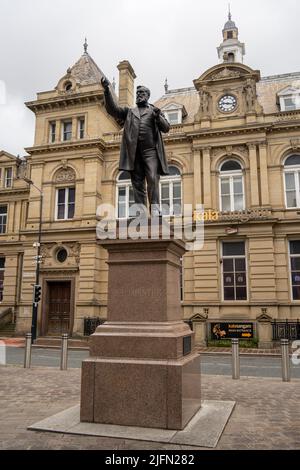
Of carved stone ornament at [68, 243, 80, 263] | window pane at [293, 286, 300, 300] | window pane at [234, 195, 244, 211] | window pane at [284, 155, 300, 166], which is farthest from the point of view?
carved stone ornament at [68, 243, 80, 263]

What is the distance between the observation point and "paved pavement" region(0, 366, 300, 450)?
17.2 ft

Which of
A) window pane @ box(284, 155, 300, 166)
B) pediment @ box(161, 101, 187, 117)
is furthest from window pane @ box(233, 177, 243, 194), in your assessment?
pediment @ box(161, 101, 187, 117)

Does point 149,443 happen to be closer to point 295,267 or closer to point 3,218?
point 295,267

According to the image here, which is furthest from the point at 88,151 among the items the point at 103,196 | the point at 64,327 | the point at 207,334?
the point at 207,334

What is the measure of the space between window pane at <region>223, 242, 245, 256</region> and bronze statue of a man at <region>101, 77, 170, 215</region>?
17.3 metres

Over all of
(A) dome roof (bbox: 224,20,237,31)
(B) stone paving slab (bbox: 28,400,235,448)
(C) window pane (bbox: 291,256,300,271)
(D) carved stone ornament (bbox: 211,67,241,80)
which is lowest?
(B) stone paving slab (bbox: 28,400,235,448)

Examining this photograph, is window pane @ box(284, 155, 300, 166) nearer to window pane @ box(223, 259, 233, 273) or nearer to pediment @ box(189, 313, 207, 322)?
window pane @ box(223, 259, 233, 273)

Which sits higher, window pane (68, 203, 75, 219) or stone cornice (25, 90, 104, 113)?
stone cornice (25, 90, 104, 113)

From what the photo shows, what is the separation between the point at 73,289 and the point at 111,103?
2014 cm

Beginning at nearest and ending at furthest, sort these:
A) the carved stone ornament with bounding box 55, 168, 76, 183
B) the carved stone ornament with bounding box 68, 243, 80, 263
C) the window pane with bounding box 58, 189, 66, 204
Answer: the carved stone ornament with bounding box 68, 243, 80, 263 < the carved stone ornament with bounding box 55, 168, 76, 183 < the window pane with bounding box 58, 189, 66, 204

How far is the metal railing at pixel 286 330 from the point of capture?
70.6ft

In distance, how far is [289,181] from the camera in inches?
960

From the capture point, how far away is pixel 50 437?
548cm
